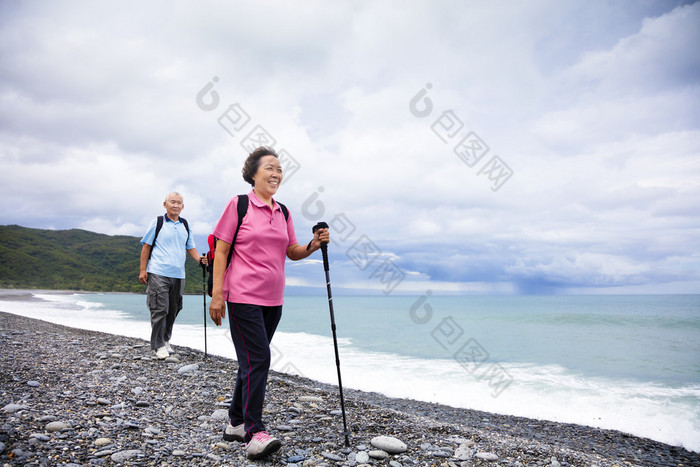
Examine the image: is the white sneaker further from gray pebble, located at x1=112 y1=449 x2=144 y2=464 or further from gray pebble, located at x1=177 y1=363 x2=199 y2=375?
gray pebble, located at x1=112 y1=449 x2=144 y2=464

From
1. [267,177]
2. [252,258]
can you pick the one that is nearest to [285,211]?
[267,177]

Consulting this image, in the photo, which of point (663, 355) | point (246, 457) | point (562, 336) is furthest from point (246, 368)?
point (562, 336)

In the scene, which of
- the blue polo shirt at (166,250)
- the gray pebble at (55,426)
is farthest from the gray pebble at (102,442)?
the blue polo shirt at (166,250)

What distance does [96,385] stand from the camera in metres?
5.17

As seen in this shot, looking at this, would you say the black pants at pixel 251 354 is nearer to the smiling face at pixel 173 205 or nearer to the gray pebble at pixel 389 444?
the gray pebble at pixel 389 444

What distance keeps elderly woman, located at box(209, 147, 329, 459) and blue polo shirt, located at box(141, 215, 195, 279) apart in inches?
158

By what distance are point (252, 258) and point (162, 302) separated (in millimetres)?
4313

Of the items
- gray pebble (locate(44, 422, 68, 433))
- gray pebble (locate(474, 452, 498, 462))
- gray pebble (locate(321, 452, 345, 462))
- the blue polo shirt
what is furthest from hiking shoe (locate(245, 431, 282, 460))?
the blue polo shirt

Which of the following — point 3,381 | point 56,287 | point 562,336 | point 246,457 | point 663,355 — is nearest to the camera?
point 246,457

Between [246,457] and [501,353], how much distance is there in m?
17.3

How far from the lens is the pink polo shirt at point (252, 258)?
10.9 ft

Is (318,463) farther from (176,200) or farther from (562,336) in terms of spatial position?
(562,336)

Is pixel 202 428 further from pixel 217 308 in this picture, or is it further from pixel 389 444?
pixel 389 444

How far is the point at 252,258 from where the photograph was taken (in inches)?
133
